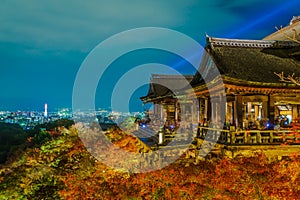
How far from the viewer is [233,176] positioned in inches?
443

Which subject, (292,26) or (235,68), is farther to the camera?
(292,26)

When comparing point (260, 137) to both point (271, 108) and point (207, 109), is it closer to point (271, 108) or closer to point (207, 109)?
point (271, 108)

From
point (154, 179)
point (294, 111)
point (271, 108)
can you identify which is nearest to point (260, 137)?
point (271, 108)

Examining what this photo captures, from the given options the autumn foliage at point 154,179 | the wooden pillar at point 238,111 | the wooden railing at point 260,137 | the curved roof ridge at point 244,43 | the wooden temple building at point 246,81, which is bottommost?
the autumn foliage at point 154,179

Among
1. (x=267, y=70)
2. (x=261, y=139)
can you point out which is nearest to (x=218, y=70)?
(x=267, y=70)

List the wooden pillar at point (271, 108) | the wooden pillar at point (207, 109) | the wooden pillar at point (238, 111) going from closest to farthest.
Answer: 1. the wooden pillar at point (238, 111)
2. the wooden pillar at point (271, 108)
3. the wooden pillar at point (207, 109)

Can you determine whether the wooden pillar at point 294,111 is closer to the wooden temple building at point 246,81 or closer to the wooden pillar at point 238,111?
the wooden temple building at point 246,81

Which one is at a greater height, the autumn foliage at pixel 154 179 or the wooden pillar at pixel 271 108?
the wooden pillar at pixel 271 108

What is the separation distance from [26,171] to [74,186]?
3.51m

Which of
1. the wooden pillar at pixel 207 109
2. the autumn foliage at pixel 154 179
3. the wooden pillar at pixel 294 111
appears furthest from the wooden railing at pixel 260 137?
the wooden pillar at pixel 294 111

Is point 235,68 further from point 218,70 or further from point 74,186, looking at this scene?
point 74,186

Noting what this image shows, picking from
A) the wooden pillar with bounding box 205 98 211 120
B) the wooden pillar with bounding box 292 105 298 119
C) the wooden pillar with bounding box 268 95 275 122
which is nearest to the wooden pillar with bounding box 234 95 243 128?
the wooden pillar with bounding box 268 95 275 122

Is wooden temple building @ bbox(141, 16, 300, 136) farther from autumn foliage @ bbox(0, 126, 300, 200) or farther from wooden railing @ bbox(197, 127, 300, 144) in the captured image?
autumn foliage @ bbox(0, 126, 300, 200)

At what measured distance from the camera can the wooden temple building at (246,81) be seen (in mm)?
13500
